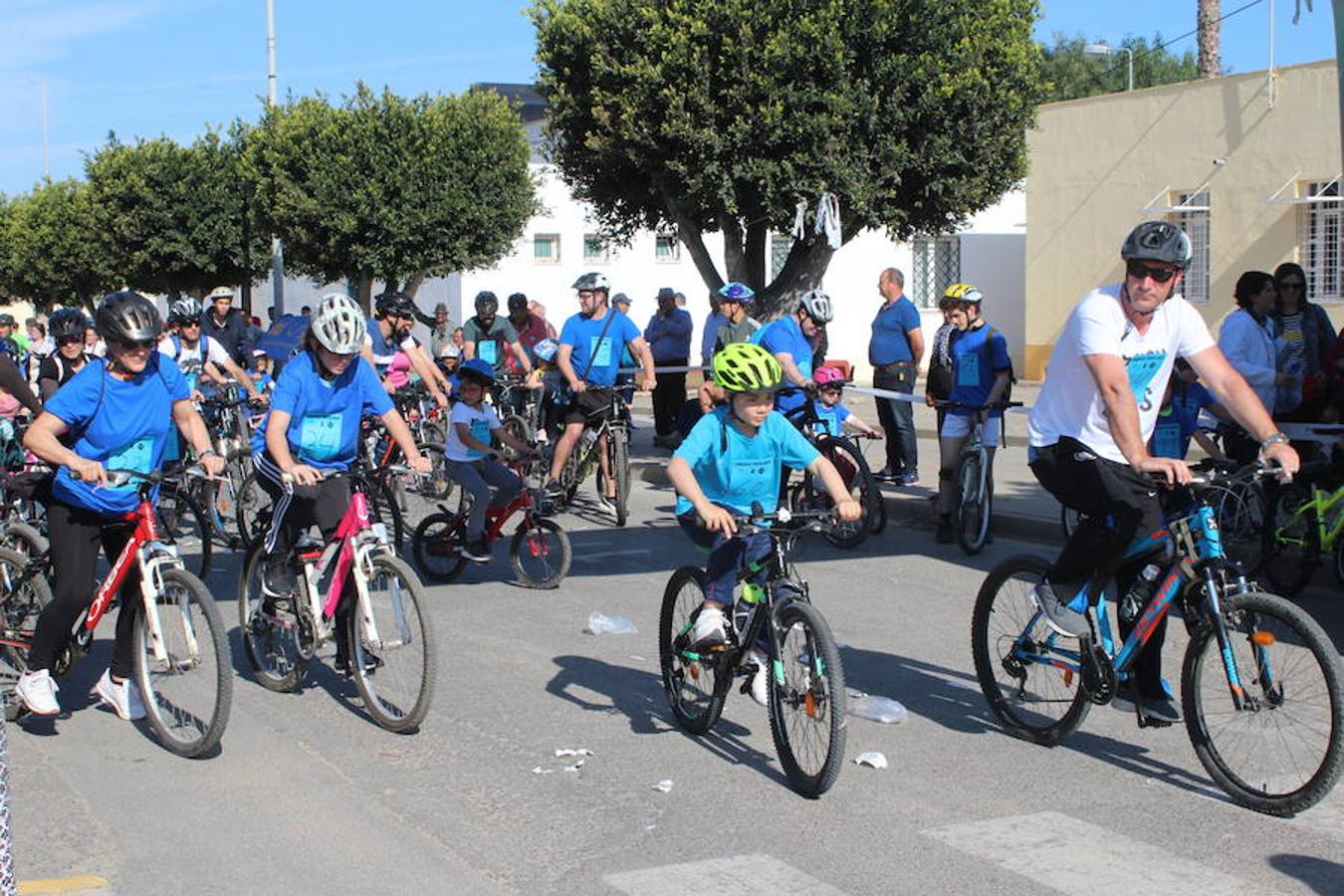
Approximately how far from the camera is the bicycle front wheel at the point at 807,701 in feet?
18.3

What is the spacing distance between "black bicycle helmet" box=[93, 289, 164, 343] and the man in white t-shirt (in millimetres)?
3558

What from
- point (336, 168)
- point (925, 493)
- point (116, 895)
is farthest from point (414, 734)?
point (336, 168)

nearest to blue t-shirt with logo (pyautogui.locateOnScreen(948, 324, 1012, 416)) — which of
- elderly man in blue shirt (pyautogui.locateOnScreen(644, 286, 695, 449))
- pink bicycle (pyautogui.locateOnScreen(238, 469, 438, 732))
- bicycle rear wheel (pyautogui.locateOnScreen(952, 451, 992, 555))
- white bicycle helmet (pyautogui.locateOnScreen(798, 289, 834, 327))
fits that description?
bicycle rear wheel (pyautogui.locateOnScreen(952, 451, 992, 555))

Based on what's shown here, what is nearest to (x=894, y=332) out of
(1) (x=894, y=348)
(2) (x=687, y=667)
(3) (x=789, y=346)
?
(1) (x=894, y=348)

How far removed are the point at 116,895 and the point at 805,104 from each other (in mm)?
16707

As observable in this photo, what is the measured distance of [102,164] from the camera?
49.5 m

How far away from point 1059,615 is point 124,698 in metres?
3.83

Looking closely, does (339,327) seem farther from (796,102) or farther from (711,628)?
(796,102)

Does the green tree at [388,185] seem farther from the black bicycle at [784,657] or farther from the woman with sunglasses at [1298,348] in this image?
the black bicycle at [784,657]

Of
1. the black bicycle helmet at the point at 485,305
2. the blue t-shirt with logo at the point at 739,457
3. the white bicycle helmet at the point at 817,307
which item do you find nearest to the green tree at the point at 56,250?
the black bicycle helmet at the point at 485,305

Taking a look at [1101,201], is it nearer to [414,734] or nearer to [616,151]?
[616,151]

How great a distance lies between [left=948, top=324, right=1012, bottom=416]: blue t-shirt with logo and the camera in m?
11.3

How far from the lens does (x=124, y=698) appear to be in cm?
677

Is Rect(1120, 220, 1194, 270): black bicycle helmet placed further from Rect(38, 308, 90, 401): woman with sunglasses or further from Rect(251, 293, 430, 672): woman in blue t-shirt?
Rect(38, 308, 90, 401): woman with sunglasses
